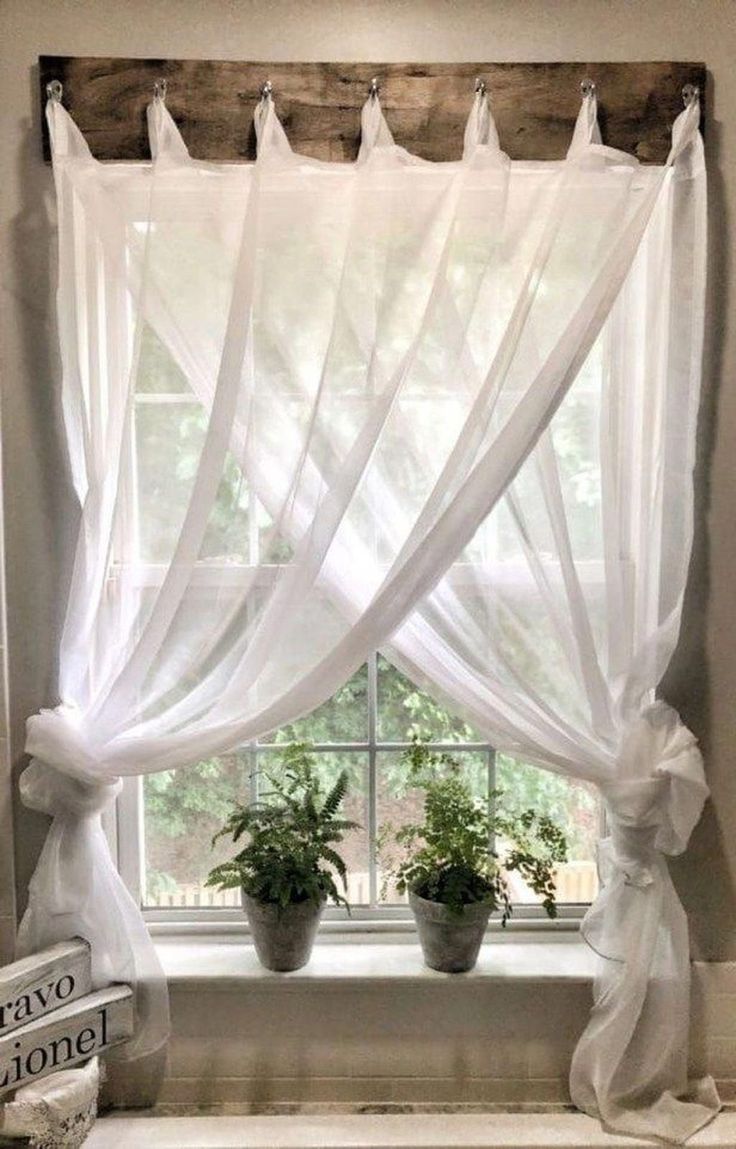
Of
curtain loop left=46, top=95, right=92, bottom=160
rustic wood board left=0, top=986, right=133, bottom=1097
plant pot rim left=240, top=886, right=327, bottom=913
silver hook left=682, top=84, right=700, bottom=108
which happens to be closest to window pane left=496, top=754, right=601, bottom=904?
plant pot rim left=240, top=886, right=327, bottom=913

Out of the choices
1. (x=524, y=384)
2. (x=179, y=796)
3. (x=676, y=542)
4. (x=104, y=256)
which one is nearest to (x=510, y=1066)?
(x=179, y=796)

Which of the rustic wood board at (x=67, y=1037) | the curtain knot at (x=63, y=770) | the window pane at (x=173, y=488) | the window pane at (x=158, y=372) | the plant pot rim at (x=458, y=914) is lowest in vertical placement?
the rustic wood board at (x=67, y=1037)

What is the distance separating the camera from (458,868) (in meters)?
2.04

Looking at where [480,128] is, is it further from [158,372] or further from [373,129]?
[158,372]

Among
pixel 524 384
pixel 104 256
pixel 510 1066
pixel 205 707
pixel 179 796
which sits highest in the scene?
pixel 104 256

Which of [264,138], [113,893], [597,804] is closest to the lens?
[264,138]

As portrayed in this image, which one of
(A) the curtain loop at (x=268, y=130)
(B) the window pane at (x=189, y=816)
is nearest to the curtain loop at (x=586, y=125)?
(A) the curtain loop at (x=268, y=130)

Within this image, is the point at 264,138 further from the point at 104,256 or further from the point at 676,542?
the point at 676,542

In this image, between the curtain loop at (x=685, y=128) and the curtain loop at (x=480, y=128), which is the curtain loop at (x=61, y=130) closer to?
the curtain loop at (x=480, y=128)

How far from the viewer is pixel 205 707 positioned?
1.96 meters

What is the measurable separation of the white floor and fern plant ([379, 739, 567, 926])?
39cm

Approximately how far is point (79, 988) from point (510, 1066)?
0.87 meters

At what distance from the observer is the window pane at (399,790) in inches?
86.0

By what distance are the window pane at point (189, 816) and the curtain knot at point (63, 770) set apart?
0.62 ft
